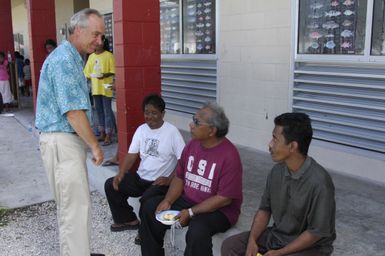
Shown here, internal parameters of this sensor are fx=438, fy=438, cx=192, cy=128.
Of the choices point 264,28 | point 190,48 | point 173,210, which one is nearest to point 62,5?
point 190,48

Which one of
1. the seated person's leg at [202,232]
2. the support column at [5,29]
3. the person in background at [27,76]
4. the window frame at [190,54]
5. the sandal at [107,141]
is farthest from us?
the person in background at [27,76]

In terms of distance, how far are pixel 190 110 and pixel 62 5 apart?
28.6 ft

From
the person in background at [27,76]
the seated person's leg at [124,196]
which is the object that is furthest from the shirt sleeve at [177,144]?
the person in background at [27,76]

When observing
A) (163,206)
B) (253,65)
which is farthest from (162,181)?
(253,65)

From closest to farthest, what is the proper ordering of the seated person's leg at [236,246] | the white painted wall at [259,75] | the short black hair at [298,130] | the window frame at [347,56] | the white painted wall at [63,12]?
1. the short black hair at [298,130]
2. the seated person's leg at [236,246]
3. the window frame at [347,56]
4. the white painted wall at [259,75]
5. the white painted wall at [63,12]

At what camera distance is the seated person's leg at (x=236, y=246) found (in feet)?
8.55

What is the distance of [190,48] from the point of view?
677 cm

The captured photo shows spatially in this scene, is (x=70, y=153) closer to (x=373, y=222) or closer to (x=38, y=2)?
(x=373, y=222)

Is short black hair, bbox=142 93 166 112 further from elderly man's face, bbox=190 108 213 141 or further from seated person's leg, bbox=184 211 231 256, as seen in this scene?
seated person's leg, bbox=184 211 231 256

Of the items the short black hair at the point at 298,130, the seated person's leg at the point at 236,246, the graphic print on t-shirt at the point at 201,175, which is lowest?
the seated person's leg at the point at 236,246

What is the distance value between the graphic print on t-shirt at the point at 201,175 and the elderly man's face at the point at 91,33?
3.39 ft

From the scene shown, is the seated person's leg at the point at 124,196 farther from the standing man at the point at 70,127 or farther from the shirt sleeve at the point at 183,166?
the standing man at the point at 70,127

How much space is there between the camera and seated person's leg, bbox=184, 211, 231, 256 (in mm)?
2752

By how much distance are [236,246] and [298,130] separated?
81cm
